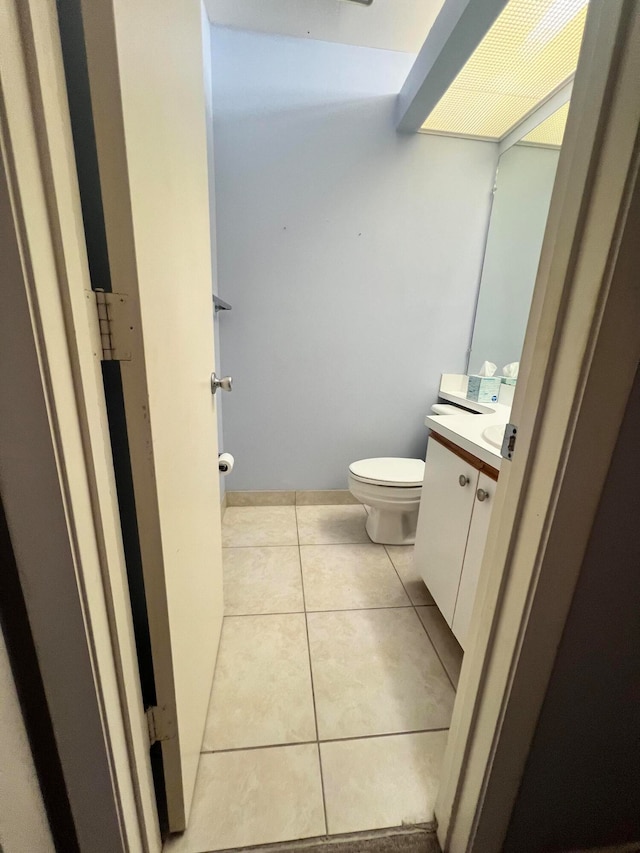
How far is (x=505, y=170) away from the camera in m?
1.97

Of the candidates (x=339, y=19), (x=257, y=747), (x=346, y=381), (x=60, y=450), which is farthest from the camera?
(x=346, y=381)

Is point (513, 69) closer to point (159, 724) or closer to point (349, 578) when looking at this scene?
point (349, 578)

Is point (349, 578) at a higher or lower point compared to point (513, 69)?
lower

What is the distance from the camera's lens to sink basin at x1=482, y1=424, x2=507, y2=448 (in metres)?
1.10

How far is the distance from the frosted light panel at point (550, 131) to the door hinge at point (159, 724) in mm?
2687

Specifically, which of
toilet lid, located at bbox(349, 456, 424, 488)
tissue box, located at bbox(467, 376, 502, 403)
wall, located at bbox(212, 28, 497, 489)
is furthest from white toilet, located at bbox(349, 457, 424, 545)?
tissue box, located at bbox(467, 376, 502, 403)

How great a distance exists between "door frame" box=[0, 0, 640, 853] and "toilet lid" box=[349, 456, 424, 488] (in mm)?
1099

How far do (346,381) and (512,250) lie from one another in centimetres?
119

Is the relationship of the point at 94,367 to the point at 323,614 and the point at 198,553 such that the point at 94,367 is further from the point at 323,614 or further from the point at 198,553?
the point at 323,614

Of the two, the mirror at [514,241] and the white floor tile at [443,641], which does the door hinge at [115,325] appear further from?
the mirror at [514,241]

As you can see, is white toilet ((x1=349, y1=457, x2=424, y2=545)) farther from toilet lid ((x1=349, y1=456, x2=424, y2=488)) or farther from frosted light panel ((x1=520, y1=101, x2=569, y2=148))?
frosted light panel ((x1=520, y1=101, x2=569, y2=148))

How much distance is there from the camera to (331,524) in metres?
2.16

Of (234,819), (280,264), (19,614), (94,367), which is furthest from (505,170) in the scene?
(234,819)

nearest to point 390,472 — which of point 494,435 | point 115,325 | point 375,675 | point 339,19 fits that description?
point 494,435
